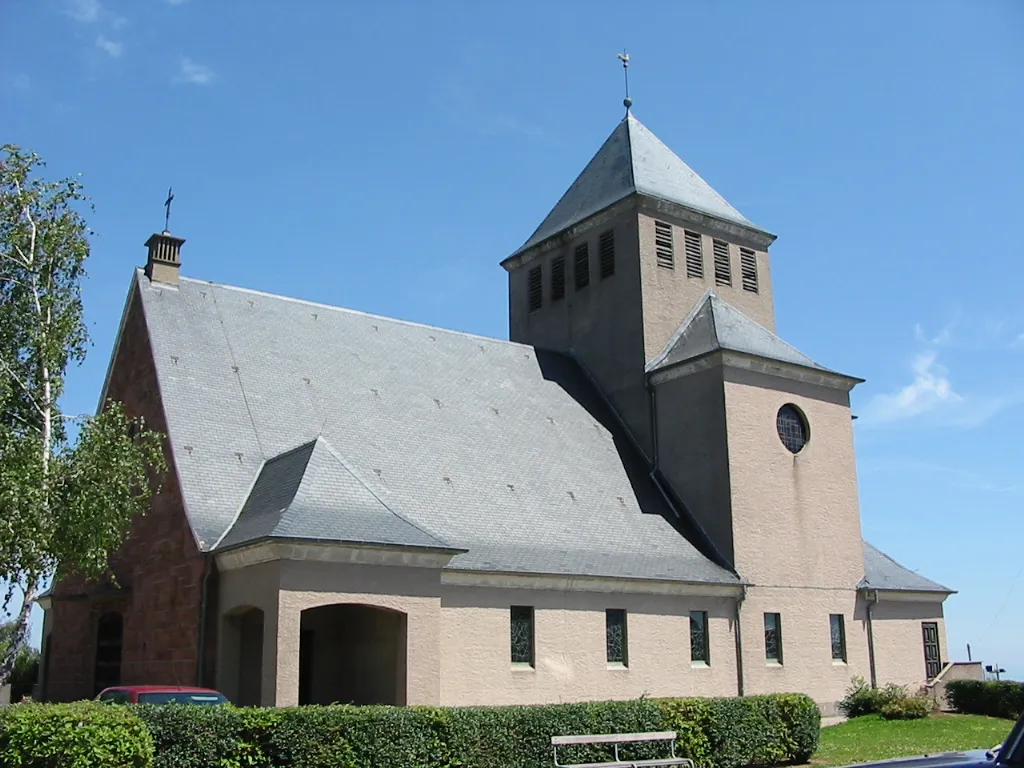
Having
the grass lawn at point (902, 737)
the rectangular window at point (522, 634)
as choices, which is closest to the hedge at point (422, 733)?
the grass lawn at point (902, 737)

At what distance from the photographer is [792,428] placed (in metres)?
28.9

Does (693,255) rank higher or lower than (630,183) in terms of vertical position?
lower

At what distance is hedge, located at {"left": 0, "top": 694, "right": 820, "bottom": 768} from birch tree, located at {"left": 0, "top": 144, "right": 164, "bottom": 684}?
5.39 metres

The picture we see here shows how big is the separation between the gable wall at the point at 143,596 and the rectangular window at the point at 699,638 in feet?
37.3

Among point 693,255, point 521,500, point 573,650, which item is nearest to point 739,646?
point 573,650

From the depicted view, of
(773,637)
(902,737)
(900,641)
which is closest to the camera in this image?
(902,737)

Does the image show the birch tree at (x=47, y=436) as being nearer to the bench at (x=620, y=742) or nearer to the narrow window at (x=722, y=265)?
the bench at (x=620, y=742)

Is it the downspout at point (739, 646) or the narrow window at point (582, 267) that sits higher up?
the narrow window at point (582, 267)

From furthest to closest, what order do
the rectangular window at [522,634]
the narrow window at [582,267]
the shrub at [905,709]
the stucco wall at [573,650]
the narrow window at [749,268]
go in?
the narrow window at [749,268] < the narrow window at [582,267] < the shrub at [905,709] < the rectangular window at [522,634] < the stucco wall at [573,650]

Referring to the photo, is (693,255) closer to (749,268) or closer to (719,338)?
(749,268)

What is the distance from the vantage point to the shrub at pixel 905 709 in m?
25.8

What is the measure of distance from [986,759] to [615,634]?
16.3 meters

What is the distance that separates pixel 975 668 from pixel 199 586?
2256 centimetres

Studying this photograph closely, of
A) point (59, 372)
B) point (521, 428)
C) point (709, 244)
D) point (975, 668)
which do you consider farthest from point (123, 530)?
point (975, 668)
